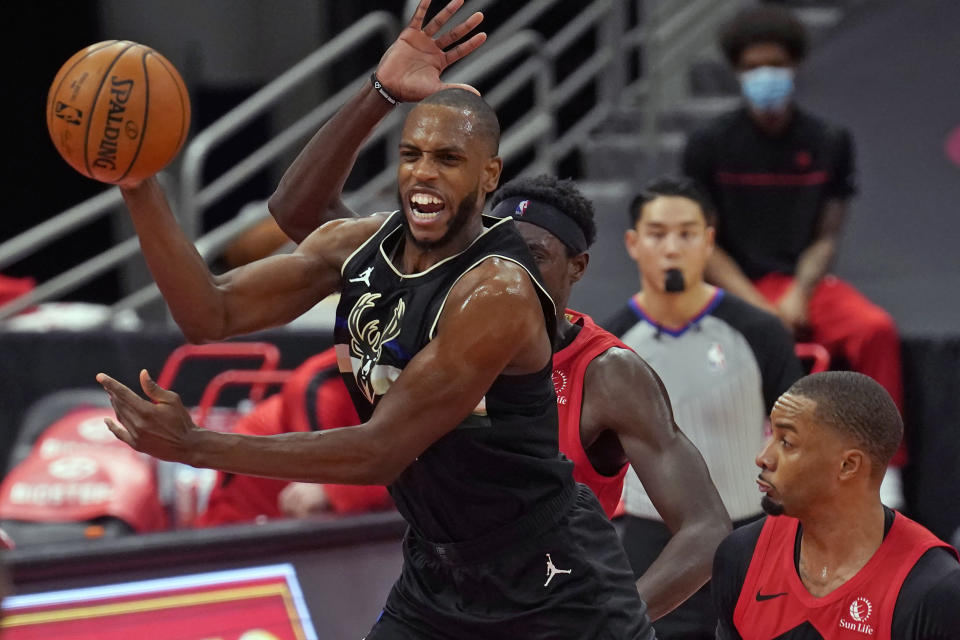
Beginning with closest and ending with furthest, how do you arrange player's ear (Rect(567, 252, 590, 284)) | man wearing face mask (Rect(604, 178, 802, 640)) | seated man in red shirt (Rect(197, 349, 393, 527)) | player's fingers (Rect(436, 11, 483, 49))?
player's fingers (Rect(436, 11, 483, 49)) < player's ear (Rect(567, 252, 590, 284)) < man wearing face mask (Rect(604, 178, 802, 640)) < seated man in red shirt (Rect(197, 349, 393, 527))

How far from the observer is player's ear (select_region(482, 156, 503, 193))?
3221 mm

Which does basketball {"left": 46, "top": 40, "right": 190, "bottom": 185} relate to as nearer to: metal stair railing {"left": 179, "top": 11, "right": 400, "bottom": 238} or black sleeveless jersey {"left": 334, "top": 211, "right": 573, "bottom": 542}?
black sleeveless jersey {"left": 334, "top": 211, "right": 573, "bottom": 542}

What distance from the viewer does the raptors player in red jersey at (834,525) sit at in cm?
355

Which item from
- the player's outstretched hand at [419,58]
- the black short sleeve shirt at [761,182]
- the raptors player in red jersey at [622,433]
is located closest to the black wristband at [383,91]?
the player's outstretched hand at [419,58]

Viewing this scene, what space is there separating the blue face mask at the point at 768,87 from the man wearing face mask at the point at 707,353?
6.10 ft

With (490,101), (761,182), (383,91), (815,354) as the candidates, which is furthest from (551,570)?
(490,101)

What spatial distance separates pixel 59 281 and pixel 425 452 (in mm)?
5210

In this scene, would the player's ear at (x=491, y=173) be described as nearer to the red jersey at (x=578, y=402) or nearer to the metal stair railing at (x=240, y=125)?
the red jersey at (x=578, y=402)

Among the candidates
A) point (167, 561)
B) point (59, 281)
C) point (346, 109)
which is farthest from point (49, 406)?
point (346, 109)

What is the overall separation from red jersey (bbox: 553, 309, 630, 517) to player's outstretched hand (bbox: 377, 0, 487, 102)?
76cm

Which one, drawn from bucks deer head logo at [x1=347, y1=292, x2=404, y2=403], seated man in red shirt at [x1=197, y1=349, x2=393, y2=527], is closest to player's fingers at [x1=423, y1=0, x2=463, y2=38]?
bucks deer head logo at [x1=347, y1=292, x2=404, y2=403]

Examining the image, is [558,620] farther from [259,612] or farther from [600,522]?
[259,612]

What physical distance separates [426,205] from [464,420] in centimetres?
45

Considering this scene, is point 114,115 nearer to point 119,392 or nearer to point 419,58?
point 119,392
